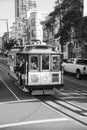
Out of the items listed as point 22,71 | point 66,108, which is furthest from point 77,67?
point 66,108

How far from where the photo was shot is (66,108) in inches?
509

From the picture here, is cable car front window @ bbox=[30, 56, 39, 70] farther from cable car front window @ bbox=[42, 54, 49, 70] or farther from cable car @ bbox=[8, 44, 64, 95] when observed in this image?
cable car front window @ bbox=[42, 54, 49, 70]

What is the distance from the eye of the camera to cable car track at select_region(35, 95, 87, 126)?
11.0 meters

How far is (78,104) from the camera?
549 inches

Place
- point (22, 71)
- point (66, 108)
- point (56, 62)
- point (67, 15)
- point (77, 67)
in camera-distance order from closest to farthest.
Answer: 1. point (66, 108)
2. point (56, 62)
3. point (22, 71)
4. point (77, 67)
5. point (67, 15)

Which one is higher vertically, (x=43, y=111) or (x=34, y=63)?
(x=34, y=63)

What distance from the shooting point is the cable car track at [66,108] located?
36.1 feet

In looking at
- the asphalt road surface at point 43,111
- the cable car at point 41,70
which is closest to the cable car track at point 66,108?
the asphalt road surface at point 43,111

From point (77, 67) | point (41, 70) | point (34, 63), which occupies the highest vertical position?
point (34, 63)

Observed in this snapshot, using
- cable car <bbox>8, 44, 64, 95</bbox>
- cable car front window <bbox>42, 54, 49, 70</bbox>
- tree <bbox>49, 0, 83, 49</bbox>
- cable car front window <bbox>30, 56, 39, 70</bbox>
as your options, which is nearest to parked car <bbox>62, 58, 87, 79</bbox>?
tree <bbox>49, 0, 83, 49</bbox>

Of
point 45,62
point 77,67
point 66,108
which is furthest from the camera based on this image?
point 77,67

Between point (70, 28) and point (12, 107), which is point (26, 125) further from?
point (70, 28)

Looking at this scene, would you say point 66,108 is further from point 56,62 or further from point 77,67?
point 77,67

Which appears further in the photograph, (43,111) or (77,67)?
(77,67)
